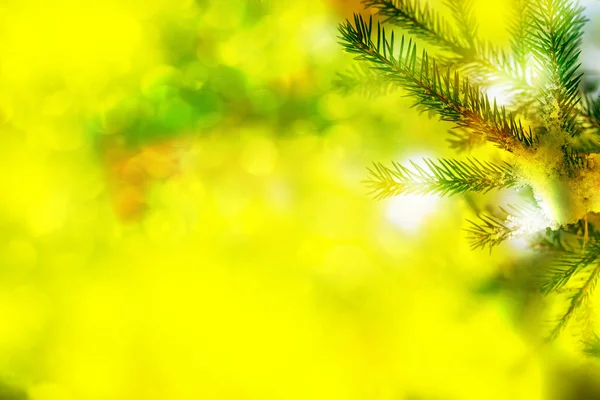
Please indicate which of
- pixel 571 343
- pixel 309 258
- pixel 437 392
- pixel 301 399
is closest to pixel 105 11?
pixel 309 258

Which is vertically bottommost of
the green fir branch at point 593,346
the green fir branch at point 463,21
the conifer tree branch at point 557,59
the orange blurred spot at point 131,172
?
the orange blurred spot at point 131,172

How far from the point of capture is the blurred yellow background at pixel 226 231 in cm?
70

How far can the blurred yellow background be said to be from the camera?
70 cm

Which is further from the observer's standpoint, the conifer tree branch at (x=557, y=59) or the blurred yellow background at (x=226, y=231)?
the blurred yellow background at (x=226, y=231)

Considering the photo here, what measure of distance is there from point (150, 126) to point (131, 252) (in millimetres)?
216

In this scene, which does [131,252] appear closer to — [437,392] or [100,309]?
[100,309]

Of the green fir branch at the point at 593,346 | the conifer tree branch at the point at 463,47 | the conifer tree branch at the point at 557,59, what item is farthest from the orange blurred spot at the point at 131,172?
the green fir branch at the point at 593,346

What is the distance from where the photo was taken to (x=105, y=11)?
2.49ft

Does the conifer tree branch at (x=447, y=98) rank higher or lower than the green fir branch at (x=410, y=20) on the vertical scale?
lower

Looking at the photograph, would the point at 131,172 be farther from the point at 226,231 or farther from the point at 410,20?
the point at 410,20

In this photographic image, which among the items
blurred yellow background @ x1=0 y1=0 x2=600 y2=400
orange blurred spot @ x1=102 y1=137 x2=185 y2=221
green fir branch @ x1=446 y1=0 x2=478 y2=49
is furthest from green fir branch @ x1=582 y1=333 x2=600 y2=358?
orange blurred spot @ x1=102 y1=137 x2=185 y2=221

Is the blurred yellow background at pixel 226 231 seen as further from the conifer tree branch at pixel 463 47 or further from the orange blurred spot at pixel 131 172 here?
the conifer tree branch at pixel 463 47

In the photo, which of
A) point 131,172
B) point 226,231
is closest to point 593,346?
point 226,231

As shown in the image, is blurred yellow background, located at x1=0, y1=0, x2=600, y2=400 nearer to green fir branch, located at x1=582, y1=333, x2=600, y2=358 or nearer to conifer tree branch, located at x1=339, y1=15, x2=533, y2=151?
green fir branch, located at x1=582, y1=333, x2=600, y2=358
